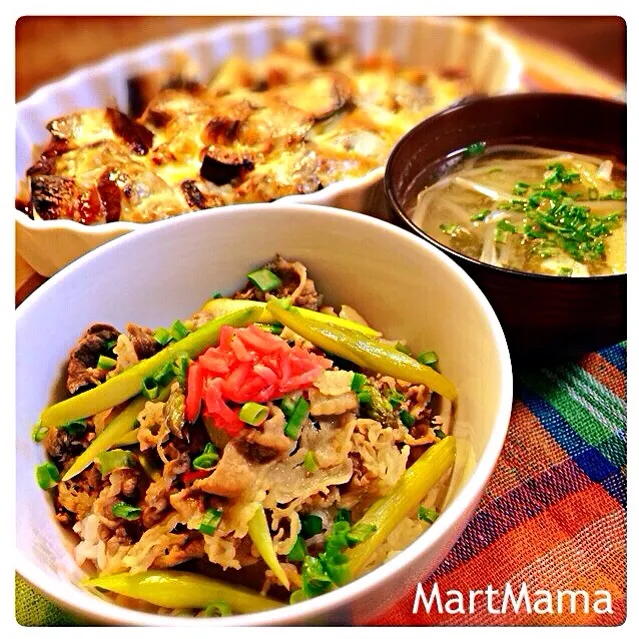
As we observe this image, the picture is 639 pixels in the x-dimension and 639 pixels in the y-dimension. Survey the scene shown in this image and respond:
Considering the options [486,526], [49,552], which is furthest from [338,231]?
[49,552]

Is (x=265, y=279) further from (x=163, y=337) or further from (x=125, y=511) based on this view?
Result: (x=125, y=511)

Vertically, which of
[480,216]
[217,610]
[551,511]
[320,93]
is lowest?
[551,511]

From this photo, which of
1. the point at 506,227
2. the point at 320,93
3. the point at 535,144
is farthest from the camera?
the point at 320,93

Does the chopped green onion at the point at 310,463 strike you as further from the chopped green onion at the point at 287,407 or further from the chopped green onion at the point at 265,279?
the chopped green onion at the point at 265,279

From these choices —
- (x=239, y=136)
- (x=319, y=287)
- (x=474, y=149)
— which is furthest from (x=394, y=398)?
(x=239, y=136)

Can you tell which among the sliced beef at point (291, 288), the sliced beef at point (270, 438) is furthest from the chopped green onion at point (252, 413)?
the sliced beef at point (291, 288)

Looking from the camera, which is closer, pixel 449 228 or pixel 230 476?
pixel 230 476

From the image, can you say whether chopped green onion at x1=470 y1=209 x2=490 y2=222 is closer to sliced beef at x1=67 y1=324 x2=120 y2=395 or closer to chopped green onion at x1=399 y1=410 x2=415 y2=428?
chopped green onion at x1=399 y1=410 x2=415 y2=428
